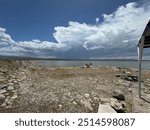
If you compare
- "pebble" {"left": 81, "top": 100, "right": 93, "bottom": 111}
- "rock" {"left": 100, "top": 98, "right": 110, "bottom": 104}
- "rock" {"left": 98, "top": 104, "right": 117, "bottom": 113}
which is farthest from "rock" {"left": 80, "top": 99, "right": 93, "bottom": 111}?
"rock" {"left": 100, "top": 98, "right": 110, "bottom": 104}

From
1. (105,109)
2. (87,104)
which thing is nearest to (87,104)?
(87,104)

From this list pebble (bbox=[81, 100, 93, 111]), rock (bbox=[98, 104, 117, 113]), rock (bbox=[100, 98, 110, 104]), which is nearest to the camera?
rock (bbox=[98, 104, 117, 113])

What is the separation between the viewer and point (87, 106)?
486 centimetres

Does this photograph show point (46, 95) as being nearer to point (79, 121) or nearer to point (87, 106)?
point (87, 106)

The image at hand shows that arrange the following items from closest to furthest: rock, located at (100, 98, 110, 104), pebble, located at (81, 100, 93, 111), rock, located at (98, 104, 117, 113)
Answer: rock, located at (98, 104, 117, 113) < pebble, located at (81, 100, 93, 111) < rock, located at (100, 98, 110, 104)

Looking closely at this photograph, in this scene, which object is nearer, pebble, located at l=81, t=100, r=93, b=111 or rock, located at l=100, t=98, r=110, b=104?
pebble, located at l=81, t=100, r=93, b=111

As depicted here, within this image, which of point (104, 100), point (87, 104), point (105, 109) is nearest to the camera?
point (105, 109)

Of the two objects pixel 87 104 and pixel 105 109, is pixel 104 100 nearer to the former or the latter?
pixel 87 104

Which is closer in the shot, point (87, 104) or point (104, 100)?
point (87, 104)

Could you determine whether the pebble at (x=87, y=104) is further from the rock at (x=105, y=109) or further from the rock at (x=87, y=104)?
the rock at (x=105, y=109)

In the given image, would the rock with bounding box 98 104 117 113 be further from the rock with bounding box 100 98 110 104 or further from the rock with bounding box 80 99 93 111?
the rock with bounding box 100 98 110 104

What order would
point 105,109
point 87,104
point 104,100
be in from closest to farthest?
point 105,109 → point 87,104 → point 104,100

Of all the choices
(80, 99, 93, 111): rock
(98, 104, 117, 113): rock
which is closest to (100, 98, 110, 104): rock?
(80, 99, 93, 111): rock

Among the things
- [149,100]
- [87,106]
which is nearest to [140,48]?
[149,100]
